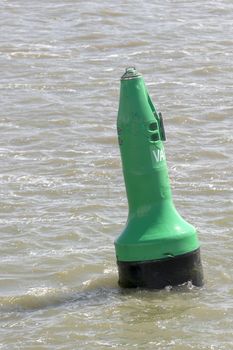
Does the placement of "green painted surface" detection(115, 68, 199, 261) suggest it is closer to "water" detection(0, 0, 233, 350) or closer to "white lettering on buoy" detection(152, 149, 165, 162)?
"white lettering on buoy" detection(152, 149, 165, 162)

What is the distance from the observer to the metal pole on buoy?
21.1ft

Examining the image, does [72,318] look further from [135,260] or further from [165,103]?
[165,103]

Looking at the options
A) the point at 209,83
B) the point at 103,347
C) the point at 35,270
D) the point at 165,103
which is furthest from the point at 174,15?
the point at 103,347

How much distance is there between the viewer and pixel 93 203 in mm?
8555

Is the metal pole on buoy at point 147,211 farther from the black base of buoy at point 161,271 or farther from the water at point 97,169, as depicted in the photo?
the water at point 97,169

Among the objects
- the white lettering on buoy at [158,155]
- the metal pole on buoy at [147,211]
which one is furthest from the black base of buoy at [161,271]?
the white lettering on buoy at [158,155]

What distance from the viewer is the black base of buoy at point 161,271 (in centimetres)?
646

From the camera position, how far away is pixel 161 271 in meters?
6.50

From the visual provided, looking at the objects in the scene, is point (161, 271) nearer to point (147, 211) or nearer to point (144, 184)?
point (147, 211)

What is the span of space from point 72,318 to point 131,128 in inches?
44.7

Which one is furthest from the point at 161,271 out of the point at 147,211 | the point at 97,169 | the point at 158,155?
the point at 97,169

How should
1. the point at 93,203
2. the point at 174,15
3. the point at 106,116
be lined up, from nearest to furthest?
the point at 93,203
the point at 106,116
the point at 174,15

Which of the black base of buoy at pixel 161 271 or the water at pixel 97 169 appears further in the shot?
the black base of buoy at pixel 161 271

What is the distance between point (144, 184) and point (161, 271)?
0.51 metres
